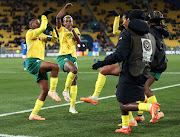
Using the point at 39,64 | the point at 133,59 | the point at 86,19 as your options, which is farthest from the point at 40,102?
the point at 86,19

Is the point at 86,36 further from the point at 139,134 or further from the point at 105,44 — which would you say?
the point at 139,134

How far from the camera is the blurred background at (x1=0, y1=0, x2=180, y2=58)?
54.3 metres

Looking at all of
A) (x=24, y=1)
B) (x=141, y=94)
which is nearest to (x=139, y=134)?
(x=141, y=94)

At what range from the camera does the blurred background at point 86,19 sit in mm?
54344

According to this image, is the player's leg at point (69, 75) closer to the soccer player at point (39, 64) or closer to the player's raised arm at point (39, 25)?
the soccer player at point (39, 64)

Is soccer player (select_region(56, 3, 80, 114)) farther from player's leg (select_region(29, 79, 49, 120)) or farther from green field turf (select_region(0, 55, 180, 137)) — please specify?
player's leg (select_region(29, 79, 49, 120))

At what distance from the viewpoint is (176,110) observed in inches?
332

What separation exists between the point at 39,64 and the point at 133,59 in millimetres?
2389

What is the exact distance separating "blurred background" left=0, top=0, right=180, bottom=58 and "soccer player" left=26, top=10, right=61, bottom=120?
43.3 m

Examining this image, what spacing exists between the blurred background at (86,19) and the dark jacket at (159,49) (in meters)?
43.6

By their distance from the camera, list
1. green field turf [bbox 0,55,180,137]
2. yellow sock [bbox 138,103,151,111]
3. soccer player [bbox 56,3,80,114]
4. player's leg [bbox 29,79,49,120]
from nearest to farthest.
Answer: yellow sock [bbox 138,103,151,111] < green field turf [bbox 0,55,180,137] < player's leg [bbox 29,79,49,120] < soccer player [bbox 56,3,80,114]

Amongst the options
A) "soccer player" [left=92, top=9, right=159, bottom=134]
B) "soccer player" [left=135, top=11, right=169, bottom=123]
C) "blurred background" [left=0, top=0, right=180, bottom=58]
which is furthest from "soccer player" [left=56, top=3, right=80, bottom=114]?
"blurred background" [left=0, top=0, right=180, bottom=58]

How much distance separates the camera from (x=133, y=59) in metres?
5.91

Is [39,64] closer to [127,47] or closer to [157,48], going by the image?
[157,48]
